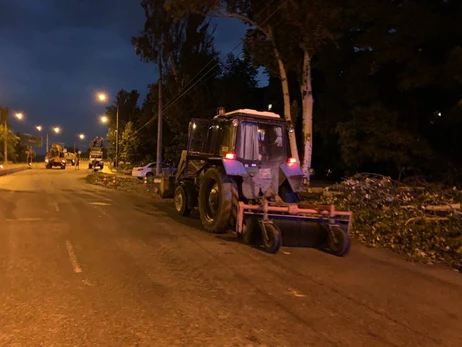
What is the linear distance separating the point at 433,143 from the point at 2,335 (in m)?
22.6

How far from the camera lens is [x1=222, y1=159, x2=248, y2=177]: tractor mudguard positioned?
34.3 ft

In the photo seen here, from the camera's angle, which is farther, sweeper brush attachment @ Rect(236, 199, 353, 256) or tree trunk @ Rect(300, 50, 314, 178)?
tree trunk @ Rect(300, 50, 314, 178)

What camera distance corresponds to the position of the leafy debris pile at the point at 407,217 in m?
9.16

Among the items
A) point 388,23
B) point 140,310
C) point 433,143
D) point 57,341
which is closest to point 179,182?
point 140,310

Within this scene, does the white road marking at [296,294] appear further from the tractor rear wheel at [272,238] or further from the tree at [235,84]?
the tree at [235,84]

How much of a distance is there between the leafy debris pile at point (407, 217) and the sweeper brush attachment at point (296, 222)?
4.74 ft

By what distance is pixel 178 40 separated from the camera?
35.0 m

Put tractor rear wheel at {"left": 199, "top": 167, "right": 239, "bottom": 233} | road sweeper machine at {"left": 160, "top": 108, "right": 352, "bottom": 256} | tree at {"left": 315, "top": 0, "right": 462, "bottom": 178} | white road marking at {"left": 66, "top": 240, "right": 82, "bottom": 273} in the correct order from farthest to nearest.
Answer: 1. tree at {"left": 315, "top": 0, "right": 462, "bottom": 178}
2. tractor rear wheel at {"left": 199, "top": 167, "right": 239, "bottom": 233}
3. road sweeper machine at {"left": 160, "top": 108, "right": 352, "bottom": 256}
4. white road marking at {"left": 66, "top": 240, "right": 82, "bottom": 273}

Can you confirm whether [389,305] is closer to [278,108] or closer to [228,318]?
[228,318]

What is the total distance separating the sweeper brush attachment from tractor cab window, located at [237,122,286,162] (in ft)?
6.39

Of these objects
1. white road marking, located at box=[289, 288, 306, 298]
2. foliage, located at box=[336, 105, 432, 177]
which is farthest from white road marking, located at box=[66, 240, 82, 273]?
foliage, located at box=[336, 105, 432, 177]

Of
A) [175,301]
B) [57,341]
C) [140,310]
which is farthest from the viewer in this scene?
[175,301]

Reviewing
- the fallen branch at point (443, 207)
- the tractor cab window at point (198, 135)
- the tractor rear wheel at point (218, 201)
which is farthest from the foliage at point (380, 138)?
the tractor rear wheel at point (218, 201)

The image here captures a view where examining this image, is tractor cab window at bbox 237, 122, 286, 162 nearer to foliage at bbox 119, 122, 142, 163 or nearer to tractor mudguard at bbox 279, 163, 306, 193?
tractor mudguard at bbox 279, 163, 306, 193
